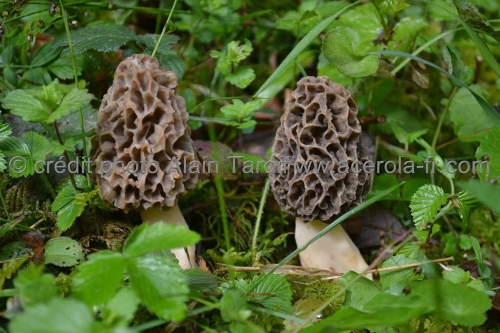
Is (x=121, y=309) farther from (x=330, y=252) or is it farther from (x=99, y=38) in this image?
(x=99, y=38)

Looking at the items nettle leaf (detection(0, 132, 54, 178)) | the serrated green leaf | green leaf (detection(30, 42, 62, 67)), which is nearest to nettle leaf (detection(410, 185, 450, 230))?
the serrated green leaf

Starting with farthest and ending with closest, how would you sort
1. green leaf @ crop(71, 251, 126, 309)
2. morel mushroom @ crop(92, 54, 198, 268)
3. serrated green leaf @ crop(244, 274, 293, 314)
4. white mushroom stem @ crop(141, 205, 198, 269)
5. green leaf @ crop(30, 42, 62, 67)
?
green leaf @ crop(30, 42, 62, 67) → white mushroom stem @ crop(141, 205, 198, 269) → morel mushroom @ crop(92, 54, 198, 268) → serrated green leaf @ crop(244, 274, 293, 314) → green leaf @ crop(71, 251, 126, 309)

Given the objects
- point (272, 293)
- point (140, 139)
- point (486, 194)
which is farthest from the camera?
point (140, 139)

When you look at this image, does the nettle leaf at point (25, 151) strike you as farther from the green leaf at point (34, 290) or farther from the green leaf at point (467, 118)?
the green leaf at point (467, 118)

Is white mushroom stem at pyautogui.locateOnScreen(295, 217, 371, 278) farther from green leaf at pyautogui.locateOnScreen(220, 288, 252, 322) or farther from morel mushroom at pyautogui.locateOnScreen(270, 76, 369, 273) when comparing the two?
green leaf at pyautogui.locateOnScreen(220, 288, 252, 322)

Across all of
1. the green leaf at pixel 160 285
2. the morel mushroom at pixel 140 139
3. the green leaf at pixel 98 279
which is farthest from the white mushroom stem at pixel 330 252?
the green leaf at pixel 98 279

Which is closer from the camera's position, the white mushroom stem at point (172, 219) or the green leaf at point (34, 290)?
the green leaf at point (34, 290)

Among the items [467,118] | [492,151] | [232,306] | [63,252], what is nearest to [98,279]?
[232,306]
